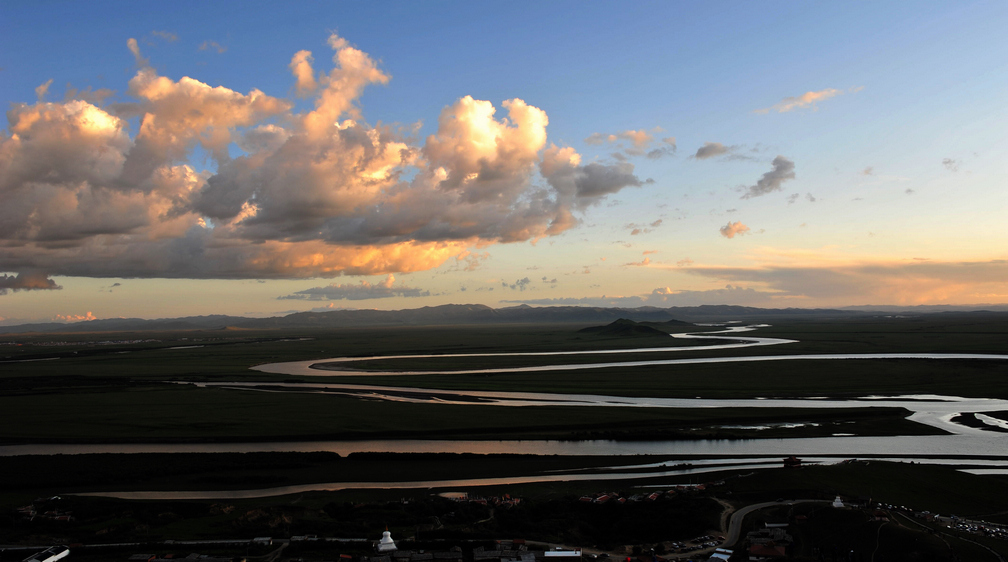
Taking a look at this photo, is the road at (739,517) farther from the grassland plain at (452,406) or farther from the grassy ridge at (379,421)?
the grassland plain at (452,406)

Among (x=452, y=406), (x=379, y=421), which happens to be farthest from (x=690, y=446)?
(x=379, y=421)

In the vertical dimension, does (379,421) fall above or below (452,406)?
above

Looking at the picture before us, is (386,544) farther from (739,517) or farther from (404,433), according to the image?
(404,433)

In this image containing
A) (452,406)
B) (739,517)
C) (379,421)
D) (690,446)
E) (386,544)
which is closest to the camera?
(386,544)

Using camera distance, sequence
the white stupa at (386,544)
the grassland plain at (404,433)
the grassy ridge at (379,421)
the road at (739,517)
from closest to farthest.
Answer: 1. the white stupa at (386,544)
2. the road at (739,517)
3. the grassland plain at (404,433)
4. the grassy ridge at (379,421)

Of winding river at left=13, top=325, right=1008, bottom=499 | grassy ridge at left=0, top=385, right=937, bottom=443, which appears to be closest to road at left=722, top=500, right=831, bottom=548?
winding river at left=13, top=325, right=1008, bottom=499

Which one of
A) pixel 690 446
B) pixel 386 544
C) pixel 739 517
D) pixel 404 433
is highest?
pixel 386 544

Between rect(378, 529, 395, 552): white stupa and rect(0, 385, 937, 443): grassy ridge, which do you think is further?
rect(0, 385, 937, 443): grassy ridge

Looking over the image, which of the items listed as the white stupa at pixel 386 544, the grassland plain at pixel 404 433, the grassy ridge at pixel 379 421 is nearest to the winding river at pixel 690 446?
the grassland plain at pixel 404 433

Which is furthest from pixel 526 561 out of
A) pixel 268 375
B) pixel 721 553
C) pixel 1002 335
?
pixel 1002 335

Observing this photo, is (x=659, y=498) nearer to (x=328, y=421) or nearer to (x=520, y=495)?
(x=520, y=495)

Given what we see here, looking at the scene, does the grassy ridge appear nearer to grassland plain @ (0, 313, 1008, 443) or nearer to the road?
grassland plain @ (0, 313, 1008, 443)
